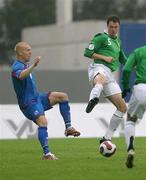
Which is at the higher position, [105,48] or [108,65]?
[105,48]

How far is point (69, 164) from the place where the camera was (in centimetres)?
1409

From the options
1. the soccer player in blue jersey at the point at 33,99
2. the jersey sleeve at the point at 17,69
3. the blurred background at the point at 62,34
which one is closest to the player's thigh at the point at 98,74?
the soccer player in blue jersey at the point at 33,99

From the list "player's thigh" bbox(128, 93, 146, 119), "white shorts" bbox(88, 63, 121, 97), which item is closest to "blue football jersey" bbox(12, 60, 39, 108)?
"white shorts" bbox(88, 63, 121, 97)

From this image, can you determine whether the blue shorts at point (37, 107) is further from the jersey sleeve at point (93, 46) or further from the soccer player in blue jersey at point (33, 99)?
the jersey sleeve at point (93, 46)

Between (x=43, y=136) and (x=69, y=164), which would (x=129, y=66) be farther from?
(x=43, y=136)

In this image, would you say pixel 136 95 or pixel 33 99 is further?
pixel 33 99

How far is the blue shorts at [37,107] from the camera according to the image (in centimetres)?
1462

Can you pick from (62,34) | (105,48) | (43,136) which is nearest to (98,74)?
(105,48)

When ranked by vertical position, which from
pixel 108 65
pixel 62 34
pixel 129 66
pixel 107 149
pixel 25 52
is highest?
pixel 129 66

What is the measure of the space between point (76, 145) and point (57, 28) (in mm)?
40938

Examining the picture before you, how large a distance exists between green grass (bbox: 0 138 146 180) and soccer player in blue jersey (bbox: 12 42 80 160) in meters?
0.47

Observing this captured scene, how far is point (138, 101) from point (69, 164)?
177cm

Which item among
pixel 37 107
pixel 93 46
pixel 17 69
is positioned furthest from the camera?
pixel 93 46

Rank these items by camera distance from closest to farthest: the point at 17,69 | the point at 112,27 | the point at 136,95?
the point at 136,95 < the point at 17,69 < the point at 112,27
